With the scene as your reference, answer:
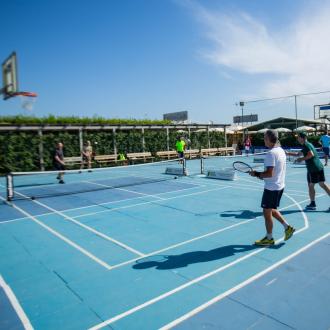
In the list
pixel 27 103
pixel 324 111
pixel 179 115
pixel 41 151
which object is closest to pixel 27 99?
pixel 27 103

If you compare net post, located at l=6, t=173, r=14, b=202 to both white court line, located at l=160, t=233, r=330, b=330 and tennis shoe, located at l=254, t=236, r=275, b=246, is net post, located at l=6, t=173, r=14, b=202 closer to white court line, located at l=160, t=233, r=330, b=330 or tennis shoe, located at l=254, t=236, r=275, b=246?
tennis shoe, located at l=254, t=236, r=275, b=246

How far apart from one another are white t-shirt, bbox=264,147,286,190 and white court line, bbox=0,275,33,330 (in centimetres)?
428

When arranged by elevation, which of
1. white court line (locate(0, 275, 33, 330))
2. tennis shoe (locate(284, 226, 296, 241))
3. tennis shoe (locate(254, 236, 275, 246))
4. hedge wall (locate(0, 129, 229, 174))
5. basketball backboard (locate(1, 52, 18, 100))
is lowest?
white court line (locate(0, 275, 33, 330))

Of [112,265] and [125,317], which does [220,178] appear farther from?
[125,317]

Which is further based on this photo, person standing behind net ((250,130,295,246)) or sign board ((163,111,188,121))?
sign board ((163,111,188,121))

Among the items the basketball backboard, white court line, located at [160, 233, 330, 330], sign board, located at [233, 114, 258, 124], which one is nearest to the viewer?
white court line, located at [160, 233, 330, 330]

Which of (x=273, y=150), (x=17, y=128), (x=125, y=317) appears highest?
(x=17, y=128)

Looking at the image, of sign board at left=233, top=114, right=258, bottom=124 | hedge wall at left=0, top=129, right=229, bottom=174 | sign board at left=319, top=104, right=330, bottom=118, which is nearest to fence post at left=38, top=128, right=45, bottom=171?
hedge wall at left=0, top=129, right=229, bottom=174

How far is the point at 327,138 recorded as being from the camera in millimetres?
19172

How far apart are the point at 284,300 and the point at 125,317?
2.08 meters

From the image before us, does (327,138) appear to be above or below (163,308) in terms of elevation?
above

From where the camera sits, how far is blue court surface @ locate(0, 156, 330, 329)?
3.96 metres

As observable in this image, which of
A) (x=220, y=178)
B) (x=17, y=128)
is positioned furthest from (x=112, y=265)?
(x=17, y=128)

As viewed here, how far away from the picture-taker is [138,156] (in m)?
25.1
